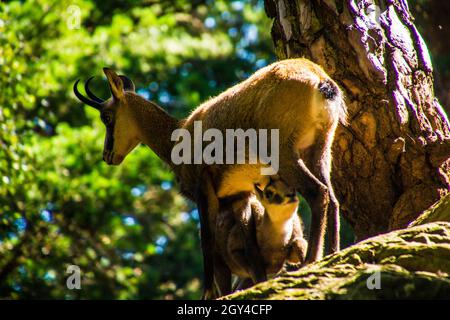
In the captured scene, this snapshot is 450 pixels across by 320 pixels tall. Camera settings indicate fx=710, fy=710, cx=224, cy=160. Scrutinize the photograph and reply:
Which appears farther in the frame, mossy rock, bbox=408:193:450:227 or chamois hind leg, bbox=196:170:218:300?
chamois hind leg, bbox=196:170:218:300

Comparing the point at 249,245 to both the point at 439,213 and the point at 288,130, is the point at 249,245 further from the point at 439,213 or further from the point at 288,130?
the point at 439,213

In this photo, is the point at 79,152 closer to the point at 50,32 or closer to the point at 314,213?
the point at 50,32

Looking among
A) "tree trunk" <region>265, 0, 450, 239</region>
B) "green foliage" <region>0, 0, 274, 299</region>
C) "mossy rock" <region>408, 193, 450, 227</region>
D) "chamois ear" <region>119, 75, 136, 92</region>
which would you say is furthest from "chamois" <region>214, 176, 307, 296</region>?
"green foliage" <region>0, 0, 274, 299</region>

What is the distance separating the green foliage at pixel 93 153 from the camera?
11719 millimetres

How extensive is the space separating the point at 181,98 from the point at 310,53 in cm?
1196


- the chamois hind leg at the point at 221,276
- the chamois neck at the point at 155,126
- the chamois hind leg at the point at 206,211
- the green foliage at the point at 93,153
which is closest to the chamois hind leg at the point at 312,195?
the chamois hind leg at the point at 206,211

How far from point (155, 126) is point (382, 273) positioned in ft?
14.1

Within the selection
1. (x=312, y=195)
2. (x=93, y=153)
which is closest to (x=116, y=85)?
(x=312, y=195)

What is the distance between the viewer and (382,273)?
4.48 m

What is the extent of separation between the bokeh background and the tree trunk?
115 centimetres

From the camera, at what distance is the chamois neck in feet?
26.8

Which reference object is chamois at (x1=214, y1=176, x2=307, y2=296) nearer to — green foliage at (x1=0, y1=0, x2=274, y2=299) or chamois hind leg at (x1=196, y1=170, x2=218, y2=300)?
chamois hind leg at (x1=196, y1=170, x2=218, y2=300)

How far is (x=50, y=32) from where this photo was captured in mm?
15758

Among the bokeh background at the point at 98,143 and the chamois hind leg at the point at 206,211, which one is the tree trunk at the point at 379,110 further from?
the chamois hind leg at the point at 206,211
